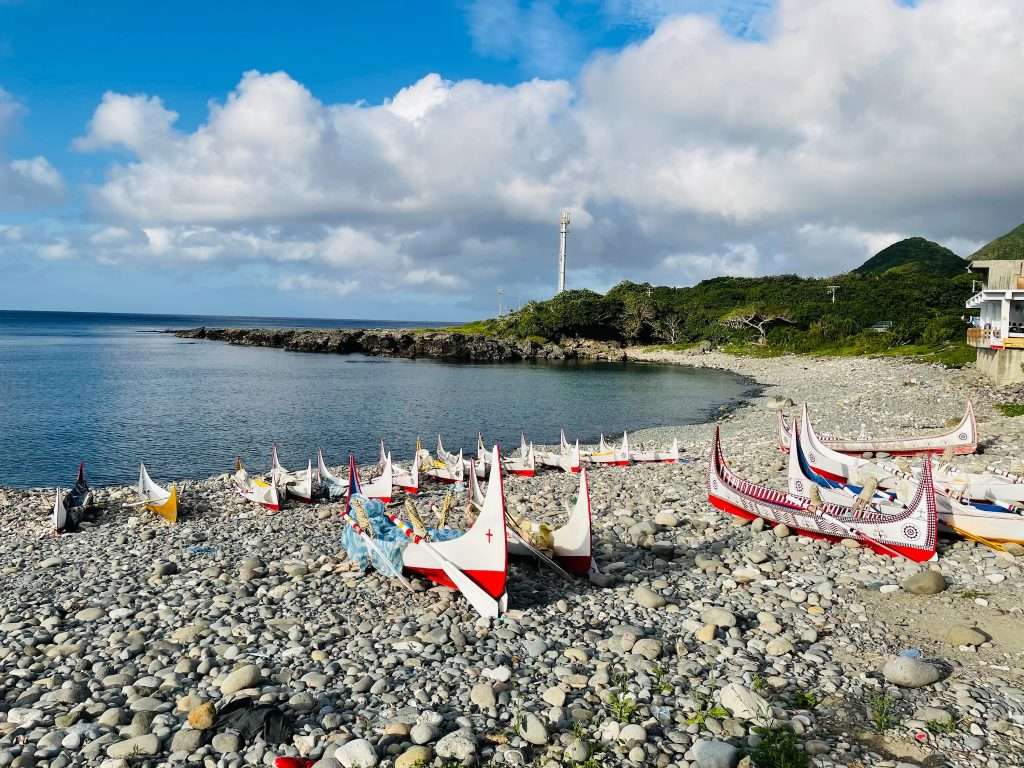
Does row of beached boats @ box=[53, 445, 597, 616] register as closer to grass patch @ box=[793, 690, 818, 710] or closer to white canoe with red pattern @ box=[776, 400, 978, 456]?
grass patch @ box=[793, 690, 818, 710]

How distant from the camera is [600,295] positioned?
416 feet

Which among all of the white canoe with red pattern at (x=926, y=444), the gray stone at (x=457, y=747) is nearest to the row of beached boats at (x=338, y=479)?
the white canoe with red pattern at (x=926, y=444)

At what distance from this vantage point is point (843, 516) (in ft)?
51.1

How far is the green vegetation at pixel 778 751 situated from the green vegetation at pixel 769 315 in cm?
8140

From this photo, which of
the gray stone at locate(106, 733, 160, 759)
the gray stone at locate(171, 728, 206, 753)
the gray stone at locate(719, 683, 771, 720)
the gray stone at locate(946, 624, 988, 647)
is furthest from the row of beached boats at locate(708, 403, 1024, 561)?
the gray stone at locate(106, 733, 160, 759)

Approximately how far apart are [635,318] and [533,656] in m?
107

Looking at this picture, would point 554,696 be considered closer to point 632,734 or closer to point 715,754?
point 632,734

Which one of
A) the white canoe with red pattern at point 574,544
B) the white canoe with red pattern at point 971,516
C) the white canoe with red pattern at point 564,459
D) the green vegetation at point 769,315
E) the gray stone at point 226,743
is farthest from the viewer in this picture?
the green vegetation at point 769,315

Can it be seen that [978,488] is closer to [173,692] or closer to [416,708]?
[416,708]

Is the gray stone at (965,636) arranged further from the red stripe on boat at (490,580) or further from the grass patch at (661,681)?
the red stripe on boat at (490,580)

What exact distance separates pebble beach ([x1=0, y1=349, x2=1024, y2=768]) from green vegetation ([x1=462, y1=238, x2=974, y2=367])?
76.2 metres

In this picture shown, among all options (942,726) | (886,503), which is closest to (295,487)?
(886,503)

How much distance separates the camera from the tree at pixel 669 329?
372 feet

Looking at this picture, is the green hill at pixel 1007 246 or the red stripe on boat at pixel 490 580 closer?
the red stripe on boat at pixel 490 580
